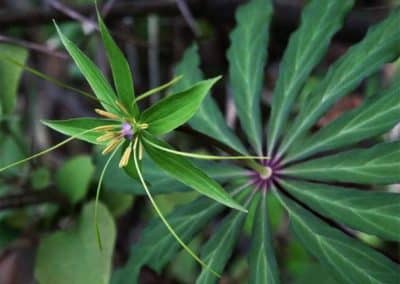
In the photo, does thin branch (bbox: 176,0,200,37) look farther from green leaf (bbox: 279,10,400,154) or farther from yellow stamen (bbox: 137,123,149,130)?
yellow stamen (bbox: 137,123,149,130)

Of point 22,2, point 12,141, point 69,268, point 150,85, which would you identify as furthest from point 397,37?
point 22,2

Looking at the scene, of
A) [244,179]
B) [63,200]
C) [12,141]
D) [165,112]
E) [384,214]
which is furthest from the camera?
[12,141]

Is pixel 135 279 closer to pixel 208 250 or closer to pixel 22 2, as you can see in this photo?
pixel 208 250

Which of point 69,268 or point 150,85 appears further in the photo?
point 150,85

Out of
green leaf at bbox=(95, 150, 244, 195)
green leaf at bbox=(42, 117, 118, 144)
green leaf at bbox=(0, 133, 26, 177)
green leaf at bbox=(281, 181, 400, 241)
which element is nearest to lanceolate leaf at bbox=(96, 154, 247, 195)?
green leaf at bbox=(95, 150, 244, 195)

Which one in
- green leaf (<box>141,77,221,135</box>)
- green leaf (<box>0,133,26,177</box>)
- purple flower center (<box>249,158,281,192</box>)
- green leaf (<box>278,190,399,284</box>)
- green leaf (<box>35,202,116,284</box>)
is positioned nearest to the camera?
green leaf (<box>141,77,221,135</box>)

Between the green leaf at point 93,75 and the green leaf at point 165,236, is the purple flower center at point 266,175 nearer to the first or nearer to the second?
Result: the green leaf at point 165,236
